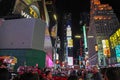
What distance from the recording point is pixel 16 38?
27281 millimetres

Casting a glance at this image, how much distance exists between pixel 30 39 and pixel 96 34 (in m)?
83.7

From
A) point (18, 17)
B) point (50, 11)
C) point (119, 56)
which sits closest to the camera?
point (18, 17)

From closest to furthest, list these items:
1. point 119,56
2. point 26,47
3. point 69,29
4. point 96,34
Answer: point 26,47 < point 119,56 < point 96,34 < point 69,29

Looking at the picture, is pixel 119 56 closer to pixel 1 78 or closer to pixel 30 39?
pixel 30 39

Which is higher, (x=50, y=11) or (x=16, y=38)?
(x=50, y=11)

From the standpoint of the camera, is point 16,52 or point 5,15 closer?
point 16,52

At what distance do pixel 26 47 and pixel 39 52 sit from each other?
221 cm

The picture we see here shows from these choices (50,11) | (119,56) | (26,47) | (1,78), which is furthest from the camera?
(50,11)

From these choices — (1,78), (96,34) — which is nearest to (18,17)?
(1,78)

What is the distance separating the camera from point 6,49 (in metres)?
26.9

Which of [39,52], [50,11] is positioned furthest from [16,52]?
[50,11]

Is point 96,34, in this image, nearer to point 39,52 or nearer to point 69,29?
point 69,29

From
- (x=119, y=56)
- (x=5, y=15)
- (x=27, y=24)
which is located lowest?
(x=119, y=56)

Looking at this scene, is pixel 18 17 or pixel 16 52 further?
pixel 18 17
